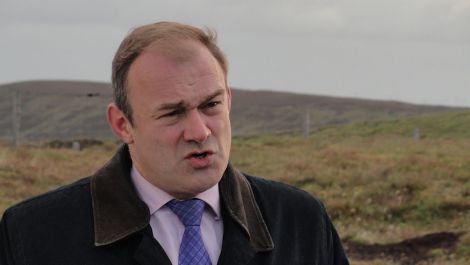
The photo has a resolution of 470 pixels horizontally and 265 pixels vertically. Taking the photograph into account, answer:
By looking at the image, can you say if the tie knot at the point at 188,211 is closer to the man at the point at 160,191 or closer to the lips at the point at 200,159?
the man at the point at 160,191

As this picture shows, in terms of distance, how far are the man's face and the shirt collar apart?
0.05m

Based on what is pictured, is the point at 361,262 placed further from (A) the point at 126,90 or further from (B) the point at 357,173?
(A) the point at 126,90

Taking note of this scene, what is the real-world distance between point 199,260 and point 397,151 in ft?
57.8

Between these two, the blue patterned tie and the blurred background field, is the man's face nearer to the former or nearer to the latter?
the blue patterned tie

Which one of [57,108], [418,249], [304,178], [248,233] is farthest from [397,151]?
[57,108]

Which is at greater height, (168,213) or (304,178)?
(168,213)

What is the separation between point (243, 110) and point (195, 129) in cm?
5126

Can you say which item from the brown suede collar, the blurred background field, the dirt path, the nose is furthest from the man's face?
the dirt path

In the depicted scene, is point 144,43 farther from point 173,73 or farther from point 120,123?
point 120,123

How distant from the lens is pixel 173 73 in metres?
2.24

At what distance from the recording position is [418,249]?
10023 mm

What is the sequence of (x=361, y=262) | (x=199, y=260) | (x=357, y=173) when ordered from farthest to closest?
(x=357, y=173) < (x=361, y=262) < (x=199, y=260)

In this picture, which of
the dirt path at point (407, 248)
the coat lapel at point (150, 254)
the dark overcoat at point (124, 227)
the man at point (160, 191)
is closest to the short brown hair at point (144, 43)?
the man at point (160, 191)

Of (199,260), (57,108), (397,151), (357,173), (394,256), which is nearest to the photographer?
(199,260)
